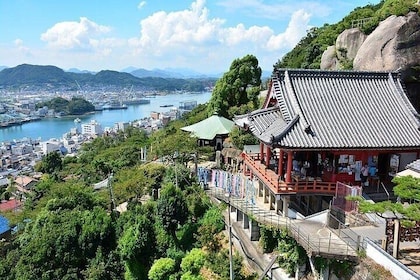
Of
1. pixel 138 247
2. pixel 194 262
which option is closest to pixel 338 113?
pixel 194 262

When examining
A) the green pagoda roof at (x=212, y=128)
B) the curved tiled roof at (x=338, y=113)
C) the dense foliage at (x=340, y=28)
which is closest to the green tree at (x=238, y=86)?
the green pagoda roof at (x=212, y=128)

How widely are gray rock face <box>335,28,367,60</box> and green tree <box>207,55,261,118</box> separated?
30.1 ft

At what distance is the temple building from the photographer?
1569 cm

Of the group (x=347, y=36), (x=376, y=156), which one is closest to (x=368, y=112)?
(x=376, y=156)

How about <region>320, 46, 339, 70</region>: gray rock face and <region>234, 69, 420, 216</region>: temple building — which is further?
<region>320, 46, 339, 70</region>: gray rock face

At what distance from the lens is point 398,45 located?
22.0 metres

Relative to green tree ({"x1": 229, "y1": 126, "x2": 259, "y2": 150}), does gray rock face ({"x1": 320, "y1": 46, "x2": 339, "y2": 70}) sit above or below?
above

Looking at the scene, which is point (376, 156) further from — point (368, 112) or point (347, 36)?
point (347, 36)

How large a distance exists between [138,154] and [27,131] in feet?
445

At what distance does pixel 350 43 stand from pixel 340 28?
913cm

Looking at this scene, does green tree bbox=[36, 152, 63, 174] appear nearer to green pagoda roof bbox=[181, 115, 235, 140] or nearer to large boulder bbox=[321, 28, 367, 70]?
green pagoda roof bbox=[181, 115, 235, 140]

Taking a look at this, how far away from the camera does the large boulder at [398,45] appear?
22.0 meters

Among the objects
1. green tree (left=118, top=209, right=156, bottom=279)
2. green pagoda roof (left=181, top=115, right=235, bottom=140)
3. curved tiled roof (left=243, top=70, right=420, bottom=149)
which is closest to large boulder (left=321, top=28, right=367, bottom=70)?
curved tiled roof (left=243, top=70, right=420, bottom=149)

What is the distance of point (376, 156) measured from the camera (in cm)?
1672
